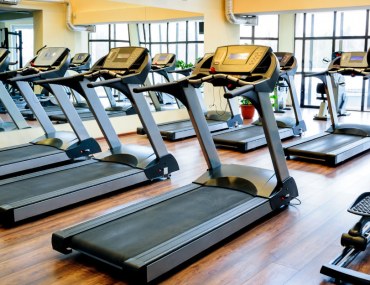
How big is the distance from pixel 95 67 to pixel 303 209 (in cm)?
295

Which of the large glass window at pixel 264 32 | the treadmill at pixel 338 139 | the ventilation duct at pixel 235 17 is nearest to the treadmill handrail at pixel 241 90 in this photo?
the treadmill at pixel 338 139

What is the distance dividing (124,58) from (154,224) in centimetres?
256

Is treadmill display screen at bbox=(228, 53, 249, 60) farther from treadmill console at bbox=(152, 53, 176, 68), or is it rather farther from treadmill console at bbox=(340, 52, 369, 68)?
treadmill console at bbox=(152, 53, 176, 68)

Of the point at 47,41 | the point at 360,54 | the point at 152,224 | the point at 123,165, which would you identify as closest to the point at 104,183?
the point at 123,165

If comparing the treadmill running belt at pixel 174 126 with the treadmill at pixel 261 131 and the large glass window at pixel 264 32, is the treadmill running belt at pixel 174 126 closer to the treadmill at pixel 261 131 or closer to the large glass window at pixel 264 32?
the treadmill at pixel 261 131

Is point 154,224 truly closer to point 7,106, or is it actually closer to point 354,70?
point 7,106

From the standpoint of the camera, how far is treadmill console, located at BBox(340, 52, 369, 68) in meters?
7.02

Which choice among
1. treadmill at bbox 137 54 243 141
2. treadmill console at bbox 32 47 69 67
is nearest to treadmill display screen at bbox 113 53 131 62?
treadmill console at bbox 32 47 69 67

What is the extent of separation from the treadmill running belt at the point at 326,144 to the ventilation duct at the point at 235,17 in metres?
3.68

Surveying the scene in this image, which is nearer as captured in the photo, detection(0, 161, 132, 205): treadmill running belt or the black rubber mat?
detection(0, 161, 132, 205): treadmill running belt

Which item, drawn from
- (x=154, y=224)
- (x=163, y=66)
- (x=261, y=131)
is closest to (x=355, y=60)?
(x=261, y=131)

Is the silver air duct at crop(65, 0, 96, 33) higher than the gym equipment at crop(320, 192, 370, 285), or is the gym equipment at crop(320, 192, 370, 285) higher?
the silver air duct at crop(65, 0, 96, 33)

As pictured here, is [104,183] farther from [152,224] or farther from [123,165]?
[152,224]

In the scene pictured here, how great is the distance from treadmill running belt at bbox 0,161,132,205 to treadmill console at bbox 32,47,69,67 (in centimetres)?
171
